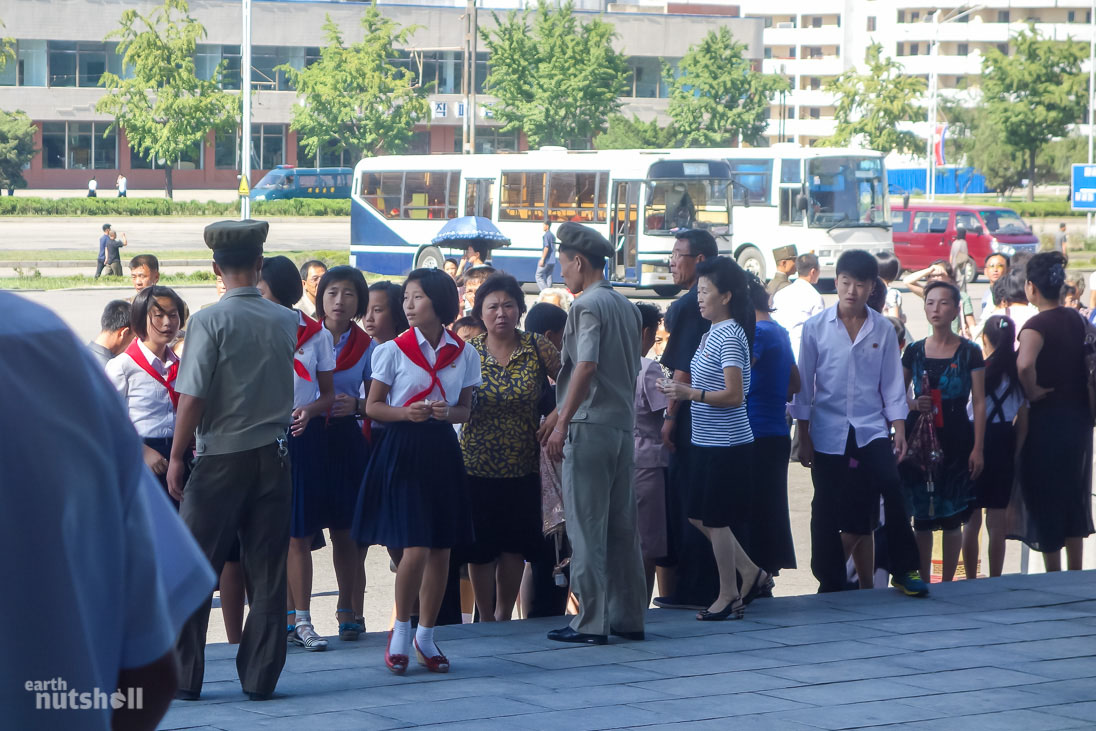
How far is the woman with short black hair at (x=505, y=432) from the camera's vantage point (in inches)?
256

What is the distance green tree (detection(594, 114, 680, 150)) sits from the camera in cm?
5450

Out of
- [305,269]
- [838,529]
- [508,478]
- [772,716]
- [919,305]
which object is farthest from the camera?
[919,305]

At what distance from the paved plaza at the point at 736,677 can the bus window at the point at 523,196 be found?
79.7 ft

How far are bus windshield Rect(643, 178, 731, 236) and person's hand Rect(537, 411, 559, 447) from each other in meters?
22.7

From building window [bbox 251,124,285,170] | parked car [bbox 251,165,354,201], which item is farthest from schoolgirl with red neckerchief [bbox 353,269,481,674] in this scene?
building window [bbox 251,124,285,170]

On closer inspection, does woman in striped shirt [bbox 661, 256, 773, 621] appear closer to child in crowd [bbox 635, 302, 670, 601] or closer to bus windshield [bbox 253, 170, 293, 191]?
child in crowd [bbox 635, 302, 670, 601]

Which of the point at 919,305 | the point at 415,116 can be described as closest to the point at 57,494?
the point at 919,305

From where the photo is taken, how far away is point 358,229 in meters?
34.9

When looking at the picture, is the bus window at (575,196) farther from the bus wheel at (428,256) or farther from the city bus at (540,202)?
the bus wheel at (428,256)

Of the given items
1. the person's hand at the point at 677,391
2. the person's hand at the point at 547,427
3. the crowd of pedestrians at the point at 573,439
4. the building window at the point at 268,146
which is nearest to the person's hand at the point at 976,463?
the crowd of pedestrians at the point at 573,439

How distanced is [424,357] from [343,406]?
2.69 feet

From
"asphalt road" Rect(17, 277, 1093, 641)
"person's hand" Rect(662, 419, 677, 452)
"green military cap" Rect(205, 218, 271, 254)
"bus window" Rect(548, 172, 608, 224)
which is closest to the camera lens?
"green military cap" Rect(205, 218, 271, 254)

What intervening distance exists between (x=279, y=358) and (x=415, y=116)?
53.8 meters

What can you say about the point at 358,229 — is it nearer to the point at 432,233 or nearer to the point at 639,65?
the point at 432,233
